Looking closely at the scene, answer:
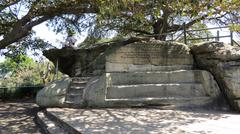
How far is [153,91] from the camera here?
431 inches

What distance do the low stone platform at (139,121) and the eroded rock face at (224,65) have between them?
87cm

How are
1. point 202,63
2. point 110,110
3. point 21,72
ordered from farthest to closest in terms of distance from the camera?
point 21,72, point 202,63, point 110,110

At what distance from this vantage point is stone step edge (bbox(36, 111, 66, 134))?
24.8 feet

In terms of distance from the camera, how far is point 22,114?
1106cm

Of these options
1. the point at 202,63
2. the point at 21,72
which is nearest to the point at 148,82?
the point at 202,63

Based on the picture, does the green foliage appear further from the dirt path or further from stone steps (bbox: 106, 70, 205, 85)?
stone steps (bbox: 106, 70, 205, 85)

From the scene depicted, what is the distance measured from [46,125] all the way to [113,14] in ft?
13.9

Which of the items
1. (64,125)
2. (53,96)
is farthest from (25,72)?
(64,125)

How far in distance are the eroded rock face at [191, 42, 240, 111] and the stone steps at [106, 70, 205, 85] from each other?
1.72 feet

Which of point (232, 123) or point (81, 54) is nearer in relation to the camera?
point (232, 123)

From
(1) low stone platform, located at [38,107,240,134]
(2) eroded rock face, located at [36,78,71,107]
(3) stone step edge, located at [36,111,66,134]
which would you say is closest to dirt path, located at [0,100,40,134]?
(3) stone step edge, located at [36,111,66,134]

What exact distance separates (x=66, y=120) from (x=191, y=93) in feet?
15.7

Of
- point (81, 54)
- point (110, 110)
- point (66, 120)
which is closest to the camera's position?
point (66, 120)

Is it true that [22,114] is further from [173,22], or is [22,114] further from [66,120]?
[173,22]
